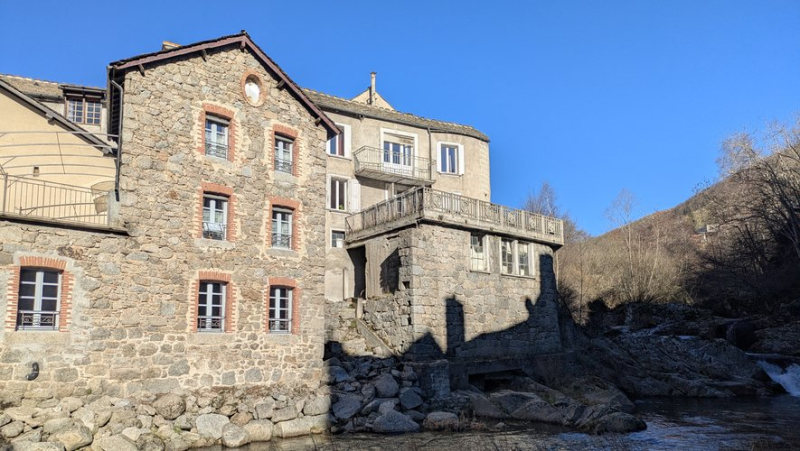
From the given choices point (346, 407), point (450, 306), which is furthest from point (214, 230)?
point (450, 306)

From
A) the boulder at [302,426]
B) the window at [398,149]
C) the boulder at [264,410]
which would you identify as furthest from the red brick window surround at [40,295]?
the window at [398,149]

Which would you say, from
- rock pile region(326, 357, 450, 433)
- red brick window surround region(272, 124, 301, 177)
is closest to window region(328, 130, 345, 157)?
red brick window surround region(272, 124, 301, 177)

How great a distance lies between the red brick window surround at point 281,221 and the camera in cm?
1828

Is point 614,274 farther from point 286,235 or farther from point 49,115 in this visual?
point 49,115

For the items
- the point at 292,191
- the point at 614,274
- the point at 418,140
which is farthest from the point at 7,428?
the point at 614,274

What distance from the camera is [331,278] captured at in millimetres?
24938

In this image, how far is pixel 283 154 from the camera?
63.2 feet

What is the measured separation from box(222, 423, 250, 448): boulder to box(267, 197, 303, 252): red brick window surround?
553 centimetres

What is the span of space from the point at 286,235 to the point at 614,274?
33.8 metres

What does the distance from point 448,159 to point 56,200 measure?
734 inches

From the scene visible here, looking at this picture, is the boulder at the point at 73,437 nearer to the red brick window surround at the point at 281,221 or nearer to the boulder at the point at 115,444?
the boulder at the point at 115,444

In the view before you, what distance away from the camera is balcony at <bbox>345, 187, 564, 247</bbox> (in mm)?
21625

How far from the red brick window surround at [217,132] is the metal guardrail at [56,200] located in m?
2.92

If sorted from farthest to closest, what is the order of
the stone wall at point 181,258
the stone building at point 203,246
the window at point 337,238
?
1. the window at point 337,238
2. the stone building at point 203,246
3. the stone wall at point 181,258
